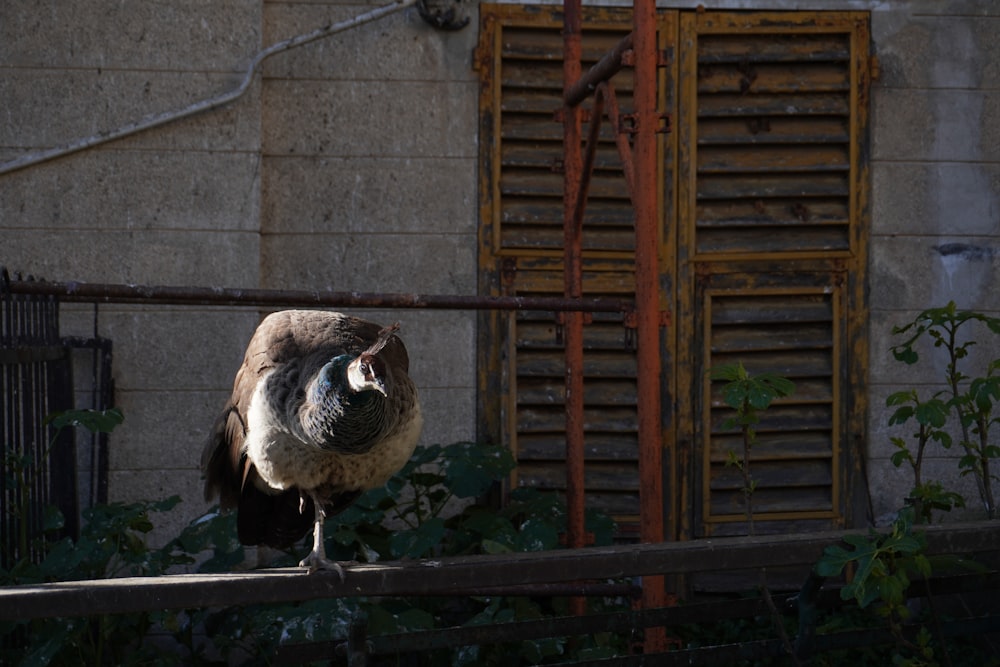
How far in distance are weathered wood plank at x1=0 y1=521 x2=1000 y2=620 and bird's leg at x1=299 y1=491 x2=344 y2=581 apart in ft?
0.13

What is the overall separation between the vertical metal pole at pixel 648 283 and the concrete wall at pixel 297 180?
129 cm

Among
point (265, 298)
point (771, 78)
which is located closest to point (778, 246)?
point (771, 78)

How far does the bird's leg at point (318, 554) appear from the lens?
106 inches

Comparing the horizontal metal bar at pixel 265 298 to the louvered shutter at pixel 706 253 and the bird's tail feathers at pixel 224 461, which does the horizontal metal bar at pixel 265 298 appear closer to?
the bird's tail feathers at pixel 224 461

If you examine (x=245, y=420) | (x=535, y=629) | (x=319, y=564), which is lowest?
(x=535, y=629)

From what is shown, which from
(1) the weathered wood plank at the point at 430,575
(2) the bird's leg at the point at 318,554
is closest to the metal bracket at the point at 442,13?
(2) the bird's leg at the point at 318,554

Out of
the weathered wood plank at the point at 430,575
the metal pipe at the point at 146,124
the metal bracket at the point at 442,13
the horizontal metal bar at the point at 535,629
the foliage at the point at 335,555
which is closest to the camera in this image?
the weathered wood plank at the point at 430,575

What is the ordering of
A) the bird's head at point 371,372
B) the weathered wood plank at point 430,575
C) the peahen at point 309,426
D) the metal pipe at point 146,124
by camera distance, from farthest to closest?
1. the metal pipe at point 146,124
2. the peahen at point 309,426
3. the bird's head at point 371,372
4. the weathered wood plank at point 430,575

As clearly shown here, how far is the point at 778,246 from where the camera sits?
4.66 meters

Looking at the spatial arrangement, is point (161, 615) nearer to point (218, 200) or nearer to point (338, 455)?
point (338, 455)

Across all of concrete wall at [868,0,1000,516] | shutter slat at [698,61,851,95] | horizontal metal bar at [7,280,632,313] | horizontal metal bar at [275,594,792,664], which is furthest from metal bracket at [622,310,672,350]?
concrete wall at [868,0,1000,516]

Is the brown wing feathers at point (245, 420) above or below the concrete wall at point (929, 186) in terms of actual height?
below

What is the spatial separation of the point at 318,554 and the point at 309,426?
38 centimetres

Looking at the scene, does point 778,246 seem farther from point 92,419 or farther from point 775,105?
point 92,419
